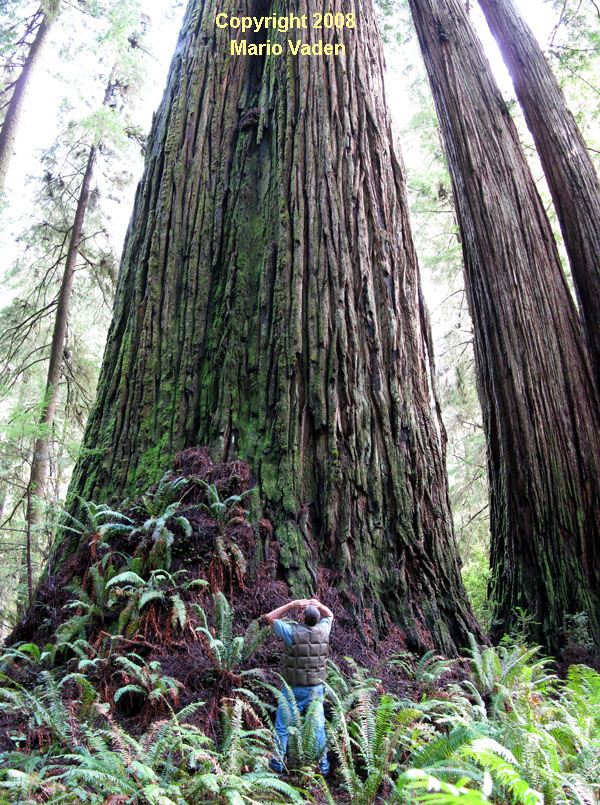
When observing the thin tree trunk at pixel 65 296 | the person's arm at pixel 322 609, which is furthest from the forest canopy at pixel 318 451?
the thin tree trunk at pixel 65 296

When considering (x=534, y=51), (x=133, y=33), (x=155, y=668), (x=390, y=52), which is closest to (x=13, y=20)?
(x=133, y=33)

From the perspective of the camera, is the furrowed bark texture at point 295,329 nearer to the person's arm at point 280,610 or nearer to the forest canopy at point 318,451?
the forest canopy at point 318,451

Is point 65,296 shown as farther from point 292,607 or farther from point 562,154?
point 292,607

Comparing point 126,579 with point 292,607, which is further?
point 126,579

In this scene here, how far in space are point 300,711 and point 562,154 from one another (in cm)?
648

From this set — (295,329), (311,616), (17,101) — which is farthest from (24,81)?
(311,616)

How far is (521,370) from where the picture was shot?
5902 mm

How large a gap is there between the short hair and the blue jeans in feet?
0.99

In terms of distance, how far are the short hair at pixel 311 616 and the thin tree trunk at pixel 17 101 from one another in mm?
9390

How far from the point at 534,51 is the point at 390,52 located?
518cm

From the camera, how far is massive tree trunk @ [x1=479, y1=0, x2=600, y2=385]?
6059 mm

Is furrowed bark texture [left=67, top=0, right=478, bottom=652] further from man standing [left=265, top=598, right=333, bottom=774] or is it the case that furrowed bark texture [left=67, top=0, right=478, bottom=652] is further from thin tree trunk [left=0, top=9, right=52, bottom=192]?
thin tree trunk [left=0, top=9, right=52, bottom=192]

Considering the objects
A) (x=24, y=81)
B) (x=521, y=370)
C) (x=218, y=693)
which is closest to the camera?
→ (x=218, y=693)

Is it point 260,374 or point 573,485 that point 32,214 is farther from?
point 573,485
